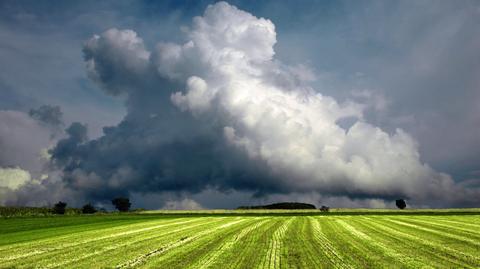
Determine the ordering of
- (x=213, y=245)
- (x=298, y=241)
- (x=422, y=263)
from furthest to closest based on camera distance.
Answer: (x=298, y=241)
(x=213, y=245)
(x=422, y=263)

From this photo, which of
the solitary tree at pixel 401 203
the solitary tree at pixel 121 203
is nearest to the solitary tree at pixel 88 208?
the solitary tree at pixel 121 203

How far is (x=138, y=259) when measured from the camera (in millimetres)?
20047

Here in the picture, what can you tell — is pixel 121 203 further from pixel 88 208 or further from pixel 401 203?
pixel 401 203

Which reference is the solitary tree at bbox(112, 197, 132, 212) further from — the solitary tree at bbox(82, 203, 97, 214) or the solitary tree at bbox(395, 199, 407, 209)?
the solitary tree at bbox(395, 199, 407, 209)

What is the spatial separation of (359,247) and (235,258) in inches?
306

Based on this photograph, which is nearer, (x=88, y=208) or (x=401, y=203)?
(x=88, y=208)

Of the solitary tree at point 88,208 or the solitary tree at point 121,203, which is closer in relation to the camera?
the solitary tree at point 88,208

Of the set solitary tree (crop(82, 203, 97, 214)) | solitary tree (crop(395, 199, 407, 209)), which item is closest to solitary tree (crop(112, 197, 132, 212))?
solitary tree (crop(82, 203, 97, 214))

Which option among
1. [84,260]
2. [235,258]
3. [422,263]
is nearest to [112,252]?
[84,260]

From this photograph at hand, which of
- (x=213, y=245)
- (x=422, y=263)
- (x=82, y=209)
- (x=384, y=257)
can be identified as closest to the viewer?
(x=422, y=263)

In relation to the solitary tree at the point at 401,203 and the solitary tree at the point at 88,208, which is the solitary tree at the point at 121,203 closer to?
the solitary tree at the point at 88,208

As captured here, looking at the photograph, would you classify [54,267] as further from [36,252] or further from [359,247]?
[359,247]

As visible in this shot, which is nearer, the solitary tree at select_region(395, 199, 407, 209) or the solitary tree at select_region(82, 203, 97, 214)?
the solitary tree at select_region(82, 203, 97, 214)

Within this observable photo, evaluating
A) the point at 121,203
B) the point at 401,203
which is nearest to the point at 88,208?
the point at 121,203
